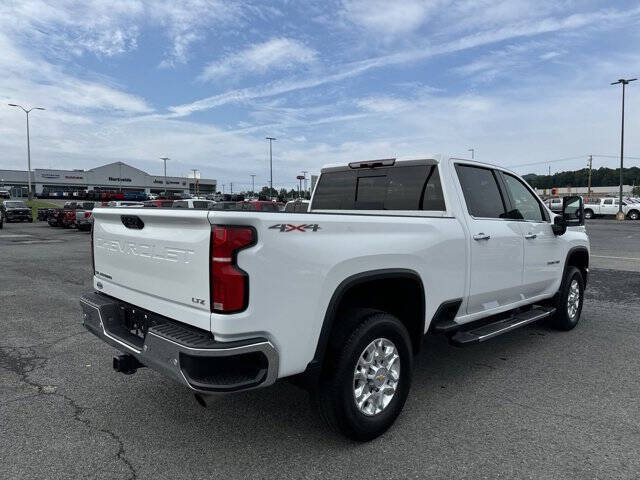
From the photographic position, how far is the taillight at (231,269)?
259 cm

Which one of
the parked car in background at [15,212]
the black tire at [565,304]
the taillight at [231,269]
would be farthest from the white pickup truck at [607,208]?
the parked car in background at [15,212]

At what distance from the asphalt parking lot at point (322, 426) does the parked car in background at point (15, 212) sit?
34.0 meters

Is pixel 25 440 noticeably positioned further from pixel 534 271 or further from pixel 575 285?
pixel 575 285

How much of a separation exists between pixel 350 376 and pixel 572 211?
3774mm

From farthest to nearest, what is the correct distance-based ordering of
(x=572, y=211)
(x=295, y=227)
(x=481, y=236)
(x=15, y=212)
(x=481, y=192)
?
(x=15, y=212)
(x=572, y=211)
(x=481, y=192)
(x=481, y=236)
(x=295, y=227)

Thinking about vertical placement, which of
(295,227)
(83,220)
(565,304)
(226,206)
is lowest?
(565,304)

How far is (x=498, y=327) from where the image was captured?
4.45m

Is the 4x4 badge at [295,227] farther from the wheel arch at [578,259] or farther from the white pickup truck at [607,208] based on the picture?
the white pickup truck at [607,208]

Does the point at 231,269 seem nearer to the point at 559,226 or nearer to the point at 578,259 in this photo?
the point at 559,226

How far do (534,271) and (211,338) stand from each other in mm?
3712

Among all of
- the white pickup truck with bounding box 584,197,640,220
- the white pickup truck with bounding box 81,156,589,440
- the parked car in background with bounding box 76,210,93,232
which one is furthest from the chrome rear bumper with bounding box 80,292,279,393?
the white pickup truck with bounding box 584,197,640,220

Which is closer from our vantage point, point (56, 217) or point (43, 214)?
point (56, 217)

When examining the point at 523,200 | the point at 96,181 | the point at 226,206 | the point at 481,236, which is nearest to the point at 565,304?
the point at 523,200

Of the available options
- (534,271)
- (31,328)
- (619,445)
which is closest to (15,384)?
(31,328)
